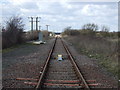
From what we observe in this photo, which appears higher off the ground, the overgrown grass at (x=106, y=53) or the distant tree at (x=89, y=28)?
the distant tree at (x=89, y=28)

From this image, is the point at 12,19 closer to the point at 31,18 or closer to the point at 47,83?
the point at 47,83

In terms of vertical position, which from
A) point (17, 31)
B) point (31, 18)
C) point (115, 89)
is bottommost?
point (115, 89)

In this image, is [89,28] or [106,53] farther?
[89,28]

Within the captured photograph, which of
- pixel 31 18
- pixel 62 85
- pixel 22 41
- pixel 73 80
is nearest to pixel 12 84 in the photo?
pixel 62 85

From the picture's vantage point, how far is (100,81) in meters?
8.36

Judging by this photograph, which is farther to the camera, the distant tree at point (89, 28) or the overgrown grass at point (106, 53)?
the distant tree at point (89, 28)

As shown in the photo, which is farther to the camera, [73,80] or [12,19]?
[12,19]

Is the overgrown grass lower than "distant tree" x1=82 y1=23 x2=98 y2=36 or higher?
lower

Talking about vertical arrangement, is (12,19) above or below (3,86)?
above

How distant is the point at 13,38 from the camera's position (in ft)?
99.0

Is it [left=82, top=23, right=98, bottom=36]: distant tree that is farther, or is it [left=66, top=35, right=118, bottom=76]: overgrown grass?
[left=82, top=23, right=98, bottom=36]: distant tree

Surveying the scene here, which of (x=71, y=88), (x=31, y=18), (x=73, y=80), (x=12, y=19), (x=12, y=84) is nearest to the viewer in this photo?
(x=71, y=88)

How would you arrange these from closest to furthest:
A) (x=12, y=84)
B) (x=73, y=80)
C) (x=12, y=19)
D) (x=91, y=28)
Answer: (x=12, y=84), (x=73, y=80), (x=12, y=19), (x=91, y=28)

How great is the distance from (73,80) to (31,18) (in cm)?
6309
